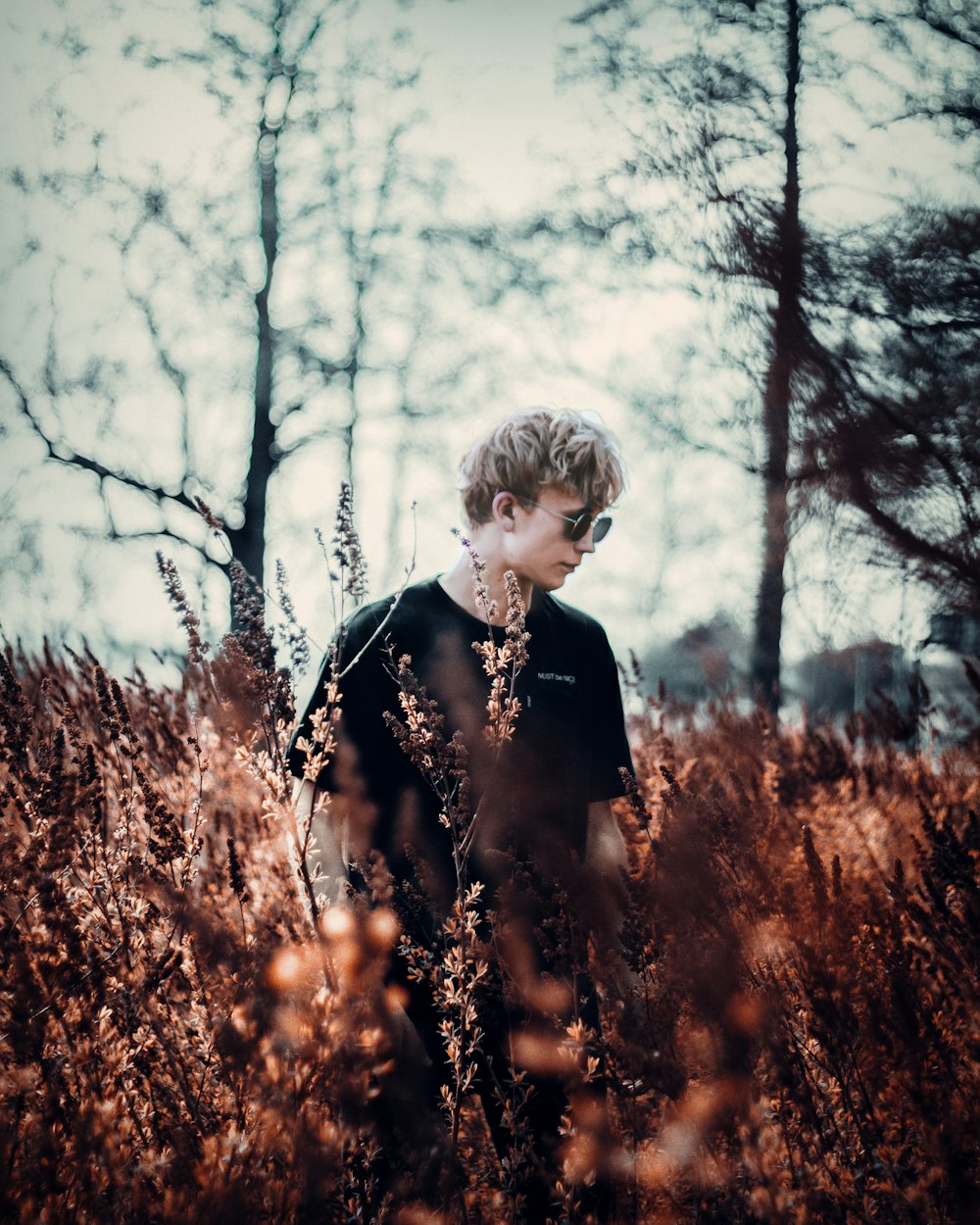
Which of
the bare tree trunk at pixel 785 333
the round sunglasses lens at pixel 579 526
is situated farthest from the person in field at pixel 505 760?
the bare tree trunk at pixel 785 333

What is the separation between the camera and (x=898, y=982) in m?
1.30

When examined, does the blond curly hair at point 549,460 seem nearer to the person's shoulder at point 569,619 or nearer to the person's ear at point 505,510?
the person's ear at point 505,510

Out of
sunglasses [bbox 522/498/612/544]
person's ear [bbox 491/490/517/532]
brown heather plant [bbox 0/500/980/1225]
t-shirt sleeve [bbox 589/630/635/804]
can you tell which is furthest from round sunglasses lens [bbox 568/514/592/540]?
brown heather plant [bbox 0/500/980/1225]

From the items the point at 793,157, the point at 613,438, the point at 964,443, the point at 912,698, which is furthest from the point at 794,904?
the point at 912,698

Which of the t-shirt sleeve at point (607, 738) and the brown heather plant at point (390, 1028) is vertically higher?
the t-shirt sleeve at point (607, 738)

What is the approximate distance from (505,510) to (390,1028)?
4.12 feet

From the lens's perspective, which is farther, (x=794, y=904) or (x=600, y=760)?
(x=600, y=760)

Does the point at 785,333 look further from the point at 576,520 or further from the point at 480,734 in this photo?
the point at 480,734

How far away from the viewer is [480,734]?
1799 millimetres

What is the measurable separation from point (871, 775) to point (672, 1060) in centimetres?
290

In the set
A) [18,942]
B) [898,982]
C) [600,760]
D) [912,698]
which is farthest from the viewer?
[912,698]

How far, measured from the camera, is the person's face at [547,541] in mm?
1953

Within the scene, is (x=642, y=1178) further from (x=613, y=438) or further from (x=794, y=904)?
(x=613, y=438)

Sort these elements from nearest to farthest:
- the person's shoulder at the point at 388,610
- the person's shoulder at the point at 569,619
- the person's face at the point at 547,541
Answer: the person's shoulder at the point at 388,610
the person's face at the point at 547,541
the person's shoulder at the point at 569,619
